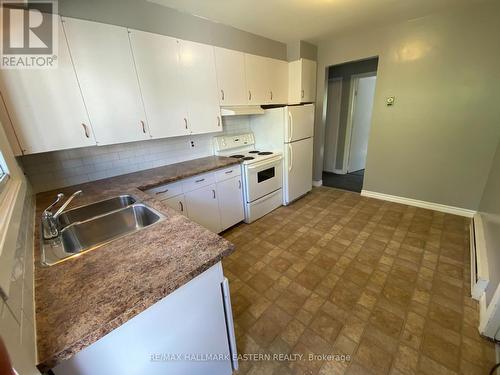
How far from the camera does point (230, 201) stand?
271cm

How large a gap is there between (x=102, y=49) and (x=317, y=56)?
10.4ft

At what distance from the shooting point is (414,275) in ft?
6.29

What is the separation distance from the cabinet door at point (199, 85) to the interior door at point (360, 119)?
327cm

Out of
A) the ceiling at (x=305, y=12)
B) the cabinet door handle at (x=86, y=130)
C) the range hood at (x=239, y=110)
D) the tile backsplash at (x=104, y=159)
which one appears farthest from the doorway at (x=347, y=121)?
the cabinet door handle at (x=86, y=130)

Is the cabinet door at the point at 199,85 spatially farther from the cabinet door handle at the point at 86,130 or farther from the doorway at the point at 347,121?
the doorway at the point at 347,121

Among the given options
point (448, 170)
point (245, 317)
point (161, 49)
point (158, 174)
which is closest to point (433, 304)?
point (245, 317)

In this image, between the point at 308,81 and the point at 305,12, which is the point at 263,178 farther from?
the point at 305,12

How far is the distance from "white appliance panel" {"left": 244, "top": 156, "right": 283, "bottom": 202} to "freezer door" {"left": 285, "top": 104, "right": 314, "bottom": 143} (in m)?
0.39

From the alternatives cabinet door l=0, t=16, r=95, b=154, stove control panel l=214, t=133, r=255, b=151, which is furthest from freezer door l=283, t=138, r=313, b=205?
cabinet door l=0, t=16, r=95, b=154

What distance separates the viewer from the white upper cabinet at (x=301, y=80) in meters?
3.31

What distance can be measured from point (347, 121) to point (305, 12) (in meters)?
2.66

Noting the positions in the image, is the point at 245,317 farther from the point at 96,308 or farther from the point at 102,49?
the point at 102,49

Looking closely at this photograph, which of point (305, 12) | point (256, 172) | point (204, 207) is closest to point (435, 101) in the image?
point (305, 12)

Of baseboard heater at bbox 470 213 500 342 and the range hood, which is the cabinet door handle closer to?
the range hood
